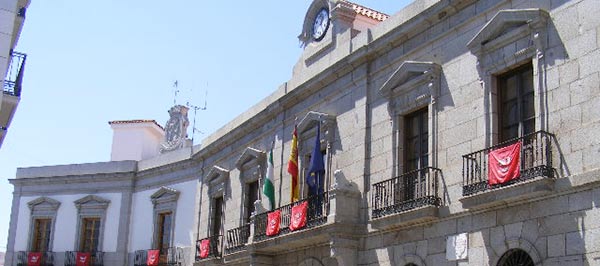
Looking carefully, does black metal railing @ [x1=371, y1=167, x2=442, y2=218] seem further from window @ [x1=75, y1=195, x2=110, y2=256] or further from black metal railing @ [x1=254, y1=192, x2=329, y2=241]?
window @ [x1=75, y1=195, x2=110, y2=256]

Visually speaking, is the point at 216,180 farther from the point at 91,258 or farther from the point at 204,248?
the point at 91,258

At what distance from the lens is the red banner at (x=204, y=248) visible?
20562 millimetres

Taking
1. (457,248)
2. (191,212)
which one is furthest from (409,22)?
(191,212)

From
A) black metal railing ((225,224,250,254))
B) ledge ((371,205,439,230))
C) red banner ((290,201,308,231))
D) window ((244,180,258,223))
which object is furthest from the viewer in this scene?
window ((244,180,258,223))

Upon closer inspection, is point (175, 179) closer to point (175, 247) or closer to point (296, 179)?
point (175, 247)

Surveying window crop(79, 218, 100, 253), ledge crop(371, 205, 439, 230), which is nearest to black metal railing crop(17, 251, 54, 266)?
window crop(79, 218, 100, 253)

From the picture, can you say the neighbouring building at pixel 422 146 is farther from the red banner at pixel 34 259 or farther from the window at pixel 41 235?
the window at pixel 41 235

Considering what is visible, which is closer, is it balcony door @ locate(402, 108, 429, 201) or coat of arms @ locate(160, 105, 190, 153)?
balcony door @ locate(402, 108, 429, 201)

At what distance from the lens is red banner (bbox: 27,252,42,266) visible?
27.0 meters

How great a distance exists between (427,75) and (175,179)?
1300 centimetres

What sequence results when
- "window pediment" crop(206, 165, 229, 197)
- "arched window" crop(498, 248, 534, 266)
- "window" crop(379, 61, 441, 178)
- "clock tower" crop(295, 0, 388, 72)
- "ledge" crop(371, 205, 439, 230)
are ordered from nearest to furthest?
"arched window" crop(498, 248, 534, 266) → "ledge" crop(371, 205, 439, 230) → "window" crop(379, 61, 441, 178) → "clock tower" crop(295, 0, 388, 72) → "window pediment" crop(206, 165, 229, 197)

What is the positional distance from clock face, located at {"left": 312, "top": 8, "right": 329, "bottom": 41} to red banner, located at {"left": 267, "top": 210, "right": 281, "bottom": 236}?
3967 mm

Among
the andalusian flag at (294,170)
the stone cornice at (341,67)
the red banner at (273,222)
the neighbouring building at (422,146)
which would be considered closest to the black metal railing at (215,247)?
the neighbouring building at (422,146)

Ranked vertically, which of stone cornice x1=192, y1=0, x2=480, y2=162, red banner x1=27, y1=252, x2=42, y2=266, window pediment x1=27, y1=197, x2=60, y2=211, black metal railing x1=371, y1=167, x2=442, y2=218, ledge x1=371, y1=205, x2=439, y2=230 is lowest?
red banner x1=27, y1=252, x2=42, y2=266
